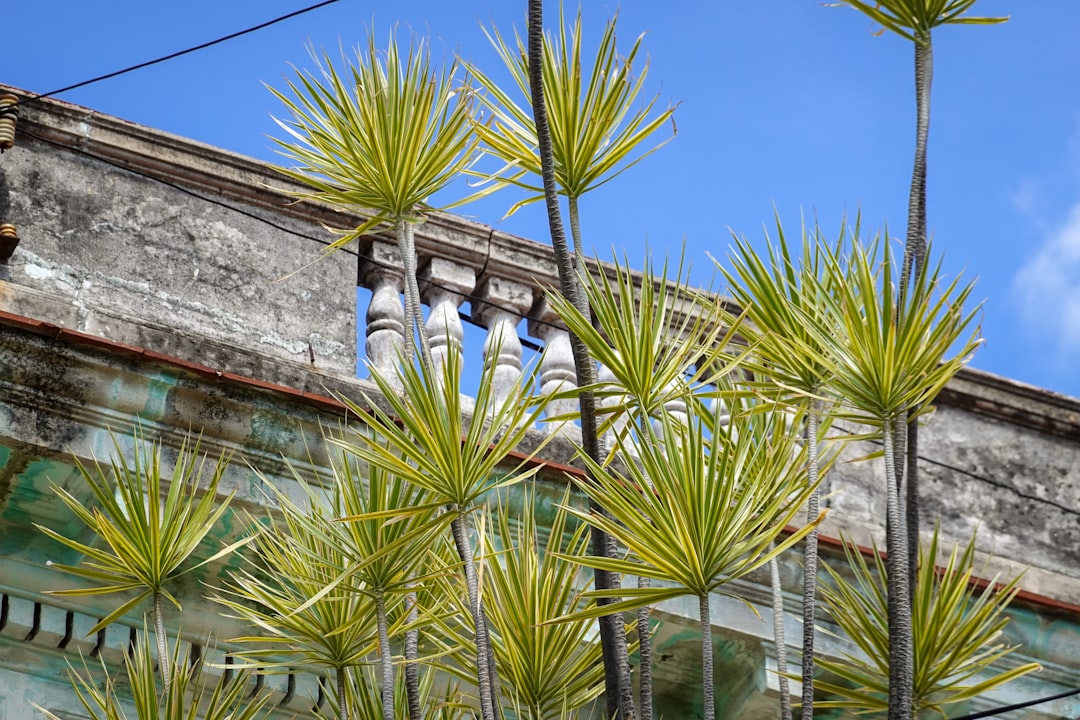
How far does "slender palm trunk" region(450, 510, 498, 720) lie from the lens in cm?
348

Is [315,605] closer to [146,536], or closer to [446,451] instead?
[146,536]

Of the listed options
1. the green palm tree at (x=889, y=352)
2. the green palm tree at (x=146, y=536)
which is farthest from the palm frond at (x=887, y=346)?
the green palm tree at (x=146, y=536)

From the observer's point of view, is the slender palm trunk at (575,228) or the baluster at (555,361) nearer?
the slender palm trunk at (575,228)

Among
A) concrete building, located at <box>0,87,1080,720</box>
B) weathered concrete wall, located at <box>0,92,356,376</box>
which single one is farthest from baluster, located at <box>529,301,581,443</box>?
weathered concrete wall, located at <box>0,92,356,376</box>

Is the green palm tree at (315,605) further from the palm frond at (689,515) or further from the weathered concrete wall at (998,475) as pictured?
the weathered concrete wall at (998,475)

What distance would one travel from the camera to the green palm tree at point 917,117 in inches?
143

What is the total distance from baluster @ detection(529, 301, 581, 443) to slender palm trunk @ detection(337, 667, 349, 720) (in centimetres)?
130

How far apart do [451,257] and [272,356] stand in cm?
87

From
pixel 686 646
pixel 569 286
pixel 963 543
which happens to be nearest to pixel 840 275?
pixel 569 286

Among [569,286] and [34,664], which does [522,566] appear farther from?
[34,664]

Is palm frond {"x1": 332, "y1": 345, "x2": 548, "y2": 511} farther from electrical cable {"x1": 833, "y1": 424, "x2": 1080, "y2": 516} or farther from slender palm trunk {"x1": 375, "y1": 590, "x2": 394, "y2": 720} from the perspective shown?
electrical cable {"x1": 833, "y1": 424, "x2": 1080, "y2": 516}

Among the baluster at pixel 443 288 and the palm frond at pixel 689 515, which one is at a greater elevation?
the baluster at pixel 443 288

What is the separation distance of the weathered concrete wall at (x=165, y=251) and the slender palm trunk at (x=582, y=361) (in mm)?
1380

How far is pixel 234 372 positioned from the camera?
15.6 ft
